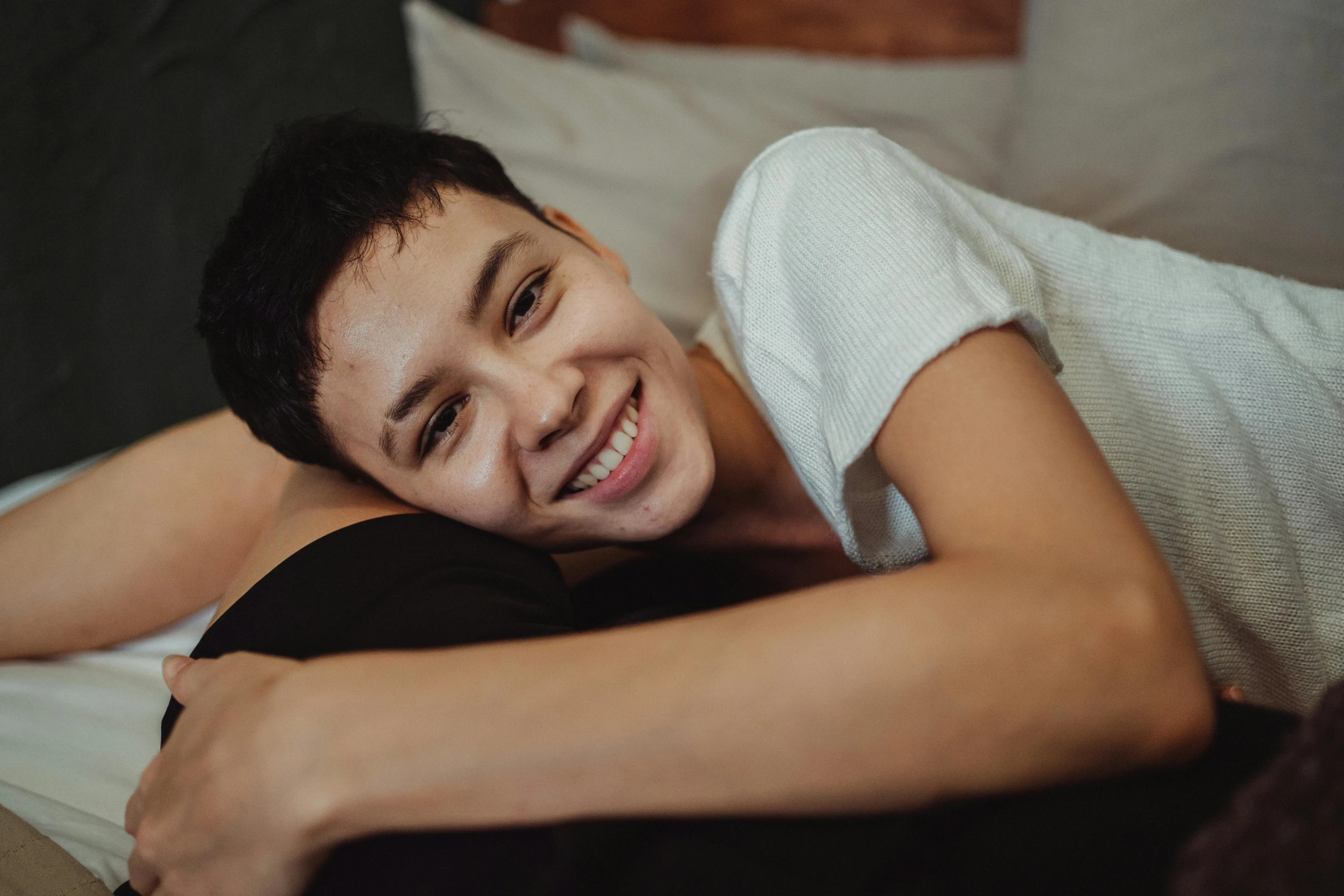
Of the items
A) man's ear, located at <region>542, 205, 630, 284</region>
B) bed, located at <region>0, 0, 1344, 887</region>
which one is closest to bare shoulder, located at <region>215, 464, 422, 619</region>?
bed, located at <region>0, 0, 1344, 887</region>

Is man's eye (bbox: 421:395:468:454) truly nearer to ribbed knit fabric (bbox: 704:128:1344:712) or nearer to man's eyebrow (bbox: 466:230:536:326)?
man's eyebrow (bbox: 466:230:536:326)

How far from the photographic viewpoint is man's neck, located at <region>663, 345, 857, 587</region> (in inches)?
39.9

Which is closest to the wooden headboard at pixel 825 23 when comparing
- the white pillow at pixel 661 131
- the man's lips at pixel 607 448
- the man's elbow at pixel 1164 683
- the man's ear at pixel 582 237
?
the white pillow at pixel 661 131

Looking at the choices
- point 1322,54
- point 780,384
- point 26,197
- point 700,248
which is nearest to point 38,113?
point 26,197

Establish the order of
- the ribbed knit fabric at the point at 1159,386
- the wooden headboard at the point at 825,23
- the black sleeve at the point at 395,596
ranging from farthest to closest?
the wooden headboard at the point at 825,23, the ribbed knit fabric at the point at 1159,386, the black sleeve at the point at 395,596

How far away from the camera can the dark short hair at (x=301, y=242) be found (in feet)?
2.72

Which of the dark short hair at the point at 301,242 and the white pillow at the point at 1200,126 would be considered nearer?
the dark short hair at the point at 301,242

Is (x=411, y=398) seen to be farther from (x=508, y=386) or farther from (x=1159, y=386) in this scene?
(x=1159, y=386)

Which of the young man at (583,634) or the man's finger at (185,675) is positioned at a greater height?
the young man at (583,634)

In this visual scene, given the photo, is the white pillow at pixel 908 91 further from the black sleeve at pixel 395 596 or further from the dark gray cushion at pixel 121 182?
the black sleeve at pixel 395 596

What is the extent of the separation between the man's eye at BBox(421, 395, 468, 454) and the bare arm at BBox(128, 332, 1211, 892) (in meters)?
0.29

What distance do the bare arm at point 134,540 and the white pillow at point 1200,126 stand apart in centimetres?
113

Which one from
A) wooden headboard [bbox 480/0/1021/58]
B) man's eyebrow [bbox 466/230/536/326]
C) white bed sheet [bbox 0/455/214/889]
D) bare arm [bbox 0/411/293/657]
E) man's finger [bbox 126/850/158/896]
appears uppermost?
wooden headboard [bbox 480/0/1021/58]

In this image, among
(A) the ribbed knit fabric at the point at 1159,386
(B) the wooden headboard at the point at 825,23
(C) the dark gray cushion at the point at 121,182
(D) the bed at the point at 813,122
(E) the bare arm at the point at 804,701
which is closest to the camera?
(E) the bare arm at the point at 804,701
